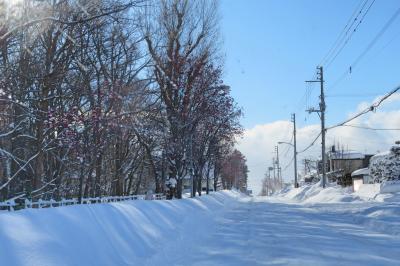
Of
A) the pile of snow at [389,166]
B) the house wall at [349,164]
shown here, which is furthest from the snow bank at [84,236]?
the house wall at [349,164]

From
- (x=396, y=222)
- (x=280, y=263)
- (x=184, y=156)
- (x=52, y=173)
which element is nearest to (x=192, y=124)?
(x=184, y=156)

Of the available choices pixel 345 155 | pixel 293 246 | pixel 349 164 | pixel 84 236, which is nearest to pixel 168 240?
pixel 293 246

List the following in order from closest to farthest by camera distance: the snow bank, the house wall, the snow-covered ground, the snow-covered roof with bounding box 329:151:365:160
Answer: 1. the snow bank
2. the snow-covered ground
3. the house wall
4. the snow-covered roof with bounding box 329:151:365:160

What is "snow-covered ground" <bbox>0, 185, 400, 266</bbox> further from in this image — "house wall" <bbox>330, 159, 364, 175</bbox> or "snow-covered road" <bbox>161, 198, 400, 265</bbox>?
"house wall" <bbox>330, 159, 364, 175</bbox>

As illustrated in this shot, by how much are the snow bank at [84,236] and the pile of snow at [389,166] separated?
112 ft

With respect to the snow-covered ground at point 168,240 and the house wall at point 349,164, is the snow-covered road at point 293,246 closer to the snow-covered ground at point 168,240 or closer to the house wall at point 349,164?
the snow-covered ground at point 168,240

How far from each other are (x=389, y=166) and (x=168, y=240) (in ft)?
119

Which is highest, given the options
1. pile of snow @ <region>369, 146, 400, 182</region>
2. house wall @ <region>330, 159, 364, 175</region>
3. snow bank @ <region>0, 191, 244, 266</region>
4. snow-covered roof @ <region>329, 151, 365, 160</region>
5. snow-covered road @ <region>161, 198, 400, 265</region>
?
snow-covered roof @ <region>329, 151, 365, 160</region>

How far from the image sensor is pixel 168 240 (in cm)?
1360

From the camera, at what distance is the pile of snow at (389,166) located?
1755 inches

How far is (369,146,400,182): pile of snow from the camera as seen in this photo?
1755 inches

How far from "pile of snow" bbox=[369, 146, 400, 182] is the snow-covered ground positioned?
26.3 metres

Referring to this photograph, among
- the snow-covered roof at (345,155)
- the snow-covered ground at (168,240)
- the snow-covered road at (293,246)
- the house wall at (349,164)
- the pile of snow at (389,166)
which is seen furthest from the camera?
the snow-covered roof at (345,155)

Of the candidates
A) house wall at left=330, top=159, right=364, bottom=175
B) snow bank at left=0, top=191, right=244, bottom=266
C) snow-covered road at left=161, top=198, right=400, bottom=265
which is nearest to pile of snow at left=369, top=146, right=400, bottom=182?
snow-covered road at left=161, top=198, right=400, bottom=265
